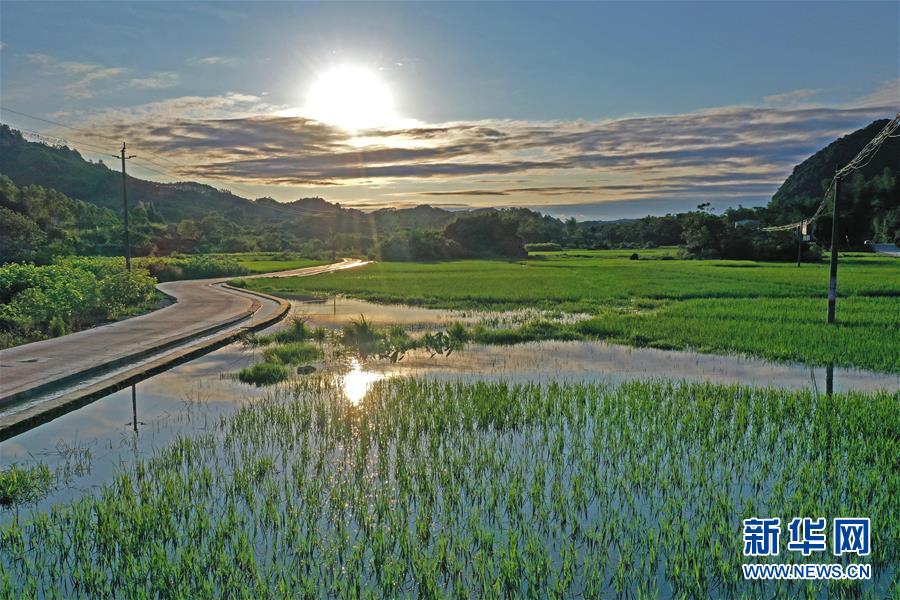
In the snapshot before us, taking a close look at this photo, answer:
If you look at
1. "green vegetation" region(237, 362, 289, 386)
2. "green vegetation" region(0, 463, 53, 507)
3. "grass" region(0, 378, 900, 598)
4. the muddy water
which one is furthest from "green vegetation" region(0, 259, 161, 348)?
"grass" region(0, 378, 900, 598)

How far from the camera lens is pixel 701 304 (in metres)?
23.3

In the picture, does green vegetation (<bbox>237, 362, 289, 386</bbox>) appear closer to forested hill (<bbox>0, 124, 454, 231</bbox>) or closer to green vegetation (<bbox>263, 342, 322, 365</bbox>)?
green vegetation (<bbox>263, 342, 322, 365</bbox>)

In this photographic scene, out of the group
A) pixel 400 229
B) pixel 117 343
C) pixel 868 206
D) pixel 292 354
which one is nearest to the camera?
pixel 117 343

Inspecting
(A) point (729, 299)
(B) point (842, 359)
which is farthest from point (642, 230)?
(B) point (842, 359)

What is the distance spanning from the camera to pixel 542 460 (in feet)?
23.7

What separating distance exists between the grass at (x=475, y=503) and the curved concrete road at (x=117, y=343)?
377 cm

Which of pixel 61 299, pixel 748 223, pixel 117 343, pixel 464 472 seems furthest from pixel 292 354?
pixel 748 223

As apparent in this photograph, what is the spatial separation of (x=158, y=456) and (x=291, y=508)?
2515 mm

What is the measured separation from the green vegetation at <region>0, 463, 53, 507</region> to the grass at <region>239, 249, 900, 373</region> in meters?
12.1

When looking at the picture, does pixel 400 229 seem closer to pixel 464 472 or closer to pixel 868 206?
pixel 868 206

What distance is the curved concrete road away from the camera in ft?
33.6

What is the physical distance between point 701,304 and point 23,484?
867 inches

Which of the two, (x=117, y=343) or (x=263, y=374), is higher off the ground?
(x=117, y=343)

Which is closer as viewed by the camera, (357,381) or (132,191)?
(357,381)
